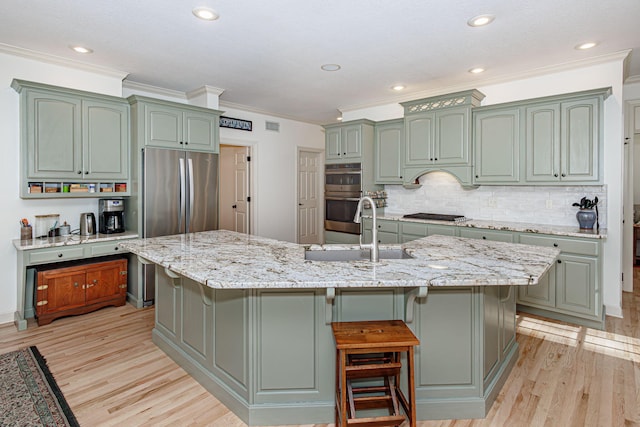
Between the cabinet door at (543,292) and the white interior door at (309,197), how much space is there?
3914 millimetres

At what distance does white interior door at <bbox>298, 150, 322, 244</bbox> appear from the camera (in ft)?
22.2

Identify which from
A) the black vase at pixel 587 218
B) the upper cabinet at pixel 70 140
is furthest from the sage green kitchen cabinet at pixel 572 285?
the upper cabinet at pixel 70 140

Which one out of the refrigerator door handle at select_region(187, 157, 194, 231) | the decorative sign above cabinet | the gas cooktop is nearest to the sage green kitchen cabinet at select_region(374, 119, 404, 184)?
the gas cooktop

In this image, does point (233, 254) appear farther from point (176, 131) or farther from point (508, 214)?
point (508, 214)

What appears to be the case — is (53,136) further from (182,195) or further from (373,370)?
(373,370)

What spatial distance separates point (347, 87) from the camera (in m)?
4.62

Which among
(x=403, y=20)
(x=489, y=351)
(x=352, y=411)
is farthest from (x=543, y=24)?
(x=352, y=411)

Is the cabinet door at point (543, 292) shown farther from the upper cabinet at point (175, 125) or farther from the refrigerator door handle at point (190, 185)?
the upper cabinet at point (175, 125)

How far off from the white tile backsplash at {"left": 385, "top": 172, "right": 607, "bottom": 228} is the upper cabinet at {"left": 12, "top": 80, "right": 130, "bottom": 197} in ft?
11.8

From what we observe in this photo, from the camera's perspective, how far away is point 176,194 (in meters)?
4.15

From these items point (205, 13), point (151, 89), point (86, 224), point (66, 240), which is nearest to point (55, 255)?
point (66, 240)

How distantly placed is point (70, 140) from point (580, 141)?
197 inches

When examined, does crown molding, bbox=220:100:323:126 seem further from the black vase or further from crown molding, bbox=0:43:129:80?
the black vase

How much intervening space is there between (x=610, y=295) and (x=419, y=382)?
2861 mm
